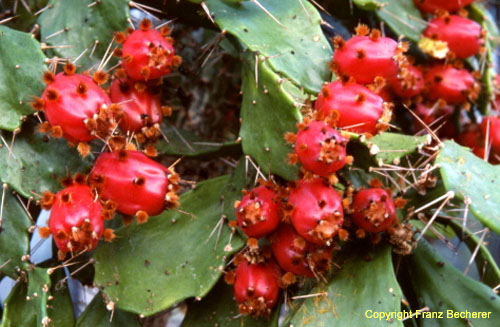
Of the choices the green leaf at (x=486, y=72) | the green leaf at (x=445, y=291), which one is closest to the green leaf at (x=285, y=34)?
the green leaf at (x=445, y=291)

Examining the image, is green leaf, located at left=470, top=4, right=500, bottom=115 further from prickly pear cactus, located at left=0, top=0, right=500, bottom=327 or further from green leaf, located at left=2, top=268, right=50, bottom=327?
green leaf, located at left=2, top=268, right=50, bottom=327

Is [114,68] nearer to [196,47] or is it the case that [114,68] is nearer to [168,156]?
[168,156]

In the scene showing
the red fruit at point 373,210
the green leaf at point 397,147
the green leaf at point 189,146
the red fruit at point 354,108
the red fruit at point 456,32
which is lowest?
the green leaf at point 189,146

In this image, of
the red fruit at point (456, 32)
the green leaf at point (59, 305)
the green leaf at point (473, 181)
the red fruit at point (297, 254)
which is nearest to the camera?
the green leaf at point (473, 181)

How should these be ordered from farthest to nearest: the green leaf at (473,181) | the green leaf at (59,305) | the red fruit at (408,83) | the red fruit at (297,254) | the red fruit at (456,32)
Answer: the red fruit at (456,32), the red fruit at (408,83), the green leaf at (59,305), the red fruit at (297,254), the green leaf at (473,181)

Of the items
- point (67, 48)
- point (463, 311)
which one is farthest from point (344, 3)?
point (463, 311)

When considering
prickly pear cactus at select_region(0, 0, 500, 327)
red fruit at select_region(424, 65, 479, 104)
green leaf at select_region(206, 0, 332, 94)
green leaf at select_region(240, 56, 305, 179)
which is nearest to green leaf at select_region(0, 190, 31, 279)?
prickly pear cactus at select_region(0, 0, 500, 327)

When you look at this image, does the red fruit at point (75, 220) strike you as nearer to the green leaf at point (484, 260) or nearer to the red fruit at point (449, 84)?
the green leaf at point (484, 260)

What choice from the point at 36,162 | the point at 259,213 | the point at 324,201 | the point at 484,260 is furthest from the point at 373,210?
the point at 36,162

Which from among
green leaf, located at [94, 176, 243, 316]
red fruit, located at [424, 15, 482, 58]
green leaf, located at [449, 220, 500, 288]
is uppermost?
red fruit, located at [424, 15, 482, 58]
